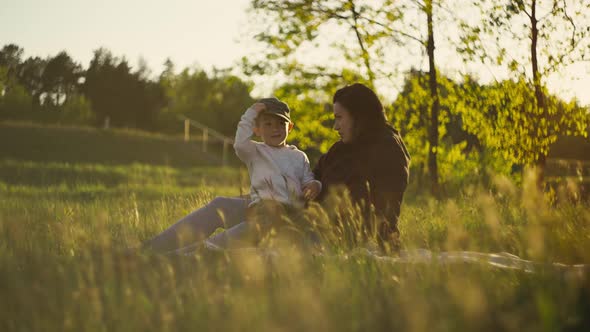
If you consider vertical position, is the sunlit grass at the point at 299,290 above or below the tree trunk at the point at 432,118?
below

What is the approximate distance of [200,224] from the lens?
500 centimetres

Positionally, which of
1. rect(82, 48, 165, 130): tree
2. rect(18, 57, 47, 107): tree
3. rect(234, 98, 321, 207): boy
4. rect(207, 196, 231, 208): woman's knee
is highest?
rect(82, 48, 165, 130): tree

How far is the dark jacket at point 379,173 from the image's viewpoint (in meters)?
4.86

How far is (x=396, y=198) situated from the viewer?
4.88 meters

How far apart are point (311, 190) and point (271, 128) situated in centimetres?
67

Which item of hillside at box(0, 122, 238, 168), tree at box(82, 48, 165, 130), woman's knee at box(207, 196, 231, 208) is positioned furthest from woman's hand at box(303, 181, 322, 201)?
tree at box(82, 48, 165, 130)

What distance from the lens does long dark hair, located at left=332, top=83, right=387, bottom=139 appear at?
4957 millimetres

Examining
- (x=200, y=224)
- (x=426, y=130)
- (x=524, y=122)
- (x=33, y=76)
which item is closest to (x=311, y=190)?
(x=200, y=224)

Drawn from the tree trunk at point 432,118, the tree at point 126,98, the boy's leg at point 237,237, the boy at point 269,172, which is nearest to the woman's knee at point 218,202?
the boy at point 269,172

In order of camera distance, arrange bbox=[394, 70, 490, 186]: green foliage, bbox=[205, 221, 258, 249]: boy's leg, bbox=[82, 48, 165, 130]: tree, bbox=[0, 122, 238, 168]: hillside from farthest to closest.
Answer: bbox=[82, 48, 165, 130]: tree < bbox=[0, 122, 238, 168]: hillside < bbox=[394, 70, 490, 186]: green foliage < bbox=[205, 221, 258, 249]: boy's leg

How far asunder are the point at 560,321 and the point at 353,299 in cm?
95

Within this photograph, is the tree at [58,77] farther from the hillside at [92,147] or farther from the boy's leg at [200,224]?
the hillside at [92,147]

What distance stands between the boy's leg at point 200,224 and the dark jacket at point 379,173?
82 centimetres

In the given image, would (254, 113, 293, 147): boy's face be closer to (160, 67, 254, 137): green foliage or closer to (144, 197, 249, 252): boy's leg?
(144, 197, 249, 252): boy's leg
